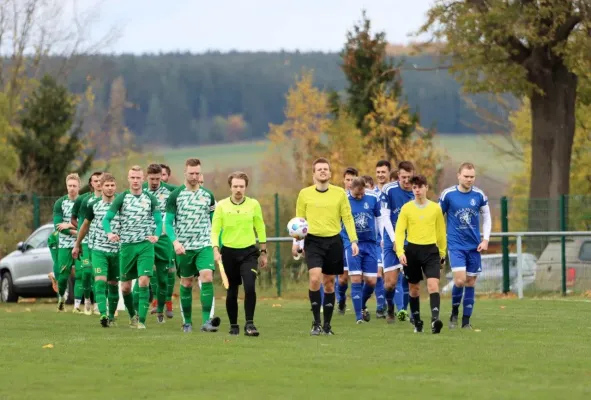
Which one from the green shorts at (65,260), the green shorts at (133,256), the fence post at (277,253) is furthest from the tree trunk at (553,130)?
the green shorts at (133,256)

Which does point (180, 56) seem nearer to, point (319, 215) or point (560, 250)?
point (560, 250)

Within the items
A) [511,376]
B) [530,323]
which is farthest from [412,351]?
[530,323]

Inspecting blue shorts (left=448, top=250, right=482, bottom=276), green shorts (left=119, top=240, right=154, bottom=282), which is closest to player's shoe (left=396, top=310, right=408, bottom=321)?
blue shorts (left=448, top=250, right=482, bottom=276)

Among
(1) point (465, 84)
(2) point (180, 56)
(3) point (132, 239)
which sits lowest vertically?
(3) point (132, 239)

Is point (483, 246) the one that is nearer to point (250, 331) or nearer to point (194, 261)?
point (250, 331)

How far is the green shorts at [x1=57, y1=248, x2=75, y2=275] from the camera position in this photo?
22734 mm

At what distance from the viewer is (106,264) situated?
18531 millimetres

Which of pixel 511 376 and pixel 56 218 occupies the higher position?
pixel 56 218

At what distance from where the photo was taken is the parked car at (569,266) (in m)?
28.6

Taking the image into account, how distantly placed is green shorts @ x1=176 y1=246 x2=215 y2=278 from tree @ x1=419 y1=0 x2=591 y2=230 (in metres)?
20.8

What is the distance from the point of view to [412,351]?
45.0ft

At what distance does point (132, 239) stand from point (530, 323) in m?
5.48

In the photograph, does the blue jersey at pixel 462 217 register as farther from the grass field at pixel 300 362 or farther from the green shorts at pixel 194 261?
the green shorts at pixel 194 261

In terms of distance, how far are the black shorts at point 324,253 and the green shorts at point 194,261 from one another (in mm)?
1314
